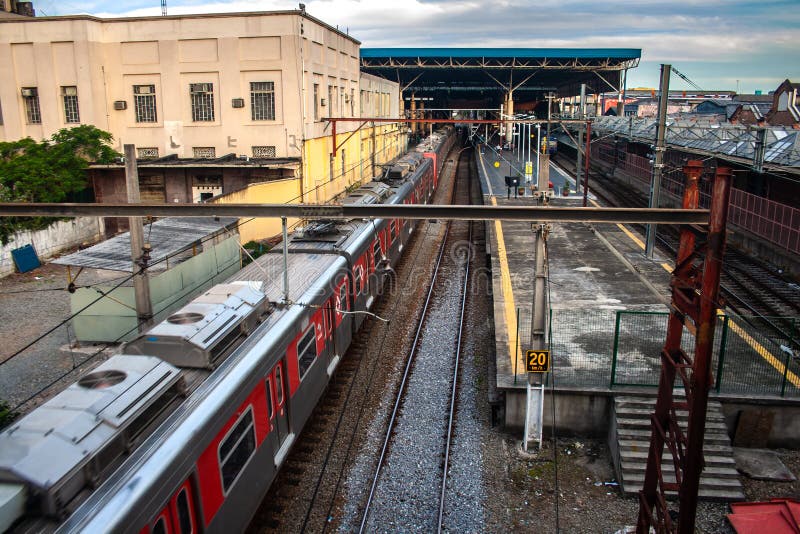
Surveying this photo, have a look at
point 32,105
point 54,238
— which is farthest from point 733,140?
point 32,105

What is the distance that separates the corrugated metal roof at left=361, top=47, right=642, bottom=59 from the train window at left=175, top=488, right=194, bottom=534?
1883 inches

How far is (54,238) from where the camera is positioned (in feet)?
66.7

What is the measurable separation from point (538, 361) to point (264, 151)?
717 inches

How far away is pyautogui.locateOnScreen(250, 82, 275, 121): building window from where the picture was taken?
2447 cm

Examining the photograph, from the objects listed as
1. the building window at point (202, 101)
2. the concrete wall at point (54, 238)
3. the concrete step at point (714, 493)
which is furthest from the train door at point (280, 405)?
the building window at point (202, 101)

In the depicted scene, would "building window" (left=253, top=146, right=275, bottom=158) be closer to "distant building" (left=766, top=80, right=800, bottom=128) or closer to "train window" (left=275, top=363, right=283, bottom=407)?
"train window" (left=275, top=363, right=283, bottom=407)

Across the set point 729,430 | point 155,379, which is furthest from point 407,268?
point 155,379

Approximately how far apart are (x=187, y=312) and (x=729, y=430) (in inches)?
340

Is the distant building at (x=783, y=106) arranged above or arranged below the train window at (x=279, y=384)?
above

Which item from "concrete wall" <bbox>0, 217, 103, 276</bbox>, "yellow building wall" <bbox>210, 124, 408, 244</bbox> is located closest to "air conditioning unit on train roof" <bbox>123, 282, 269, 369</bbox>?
"yellow building wall" <bbox>210, 124, 408, 244</bbox>

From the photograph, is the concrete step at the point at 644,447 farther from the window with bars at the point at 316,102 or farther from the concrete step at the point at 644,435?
the window with bars at the point at 316,102

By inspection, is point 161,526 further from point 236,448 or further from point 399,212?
point 399,212

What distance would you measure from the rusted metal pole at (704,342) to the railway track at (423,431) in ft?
10.7

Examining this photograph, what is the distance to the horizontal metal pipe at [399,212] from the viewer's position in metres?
5.95
